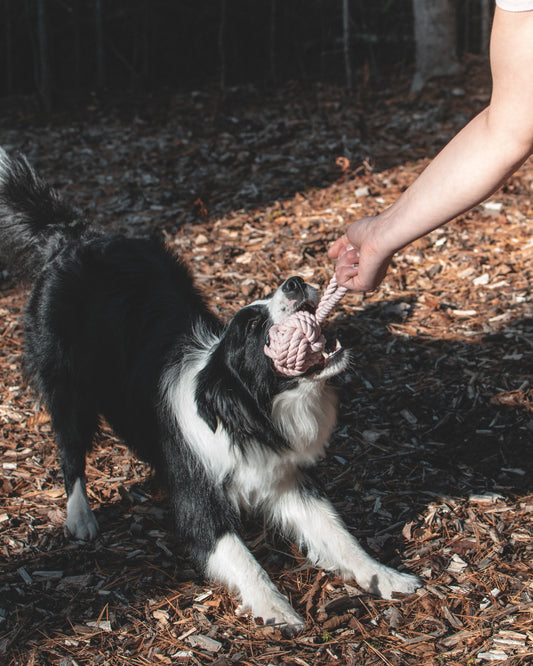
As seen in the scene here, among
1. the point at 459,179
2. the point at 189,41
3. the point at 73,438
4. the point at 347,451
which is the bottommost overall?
the point at 347,451

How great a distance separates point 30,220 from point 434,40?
19.6 ft

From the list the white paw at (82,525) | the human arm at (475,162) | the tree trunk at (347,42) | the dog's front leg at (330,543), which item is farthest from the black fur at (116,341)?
the tree trunk at (347,42)

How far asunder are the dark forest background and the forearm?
341 inches

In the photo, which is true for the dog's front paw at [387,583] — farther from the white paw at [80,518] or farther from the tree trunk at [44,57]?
the tree trunk at [44,57]

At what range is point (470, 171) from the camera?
6.44 feet

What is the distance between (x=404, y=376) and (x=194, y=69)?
8454 millimetres

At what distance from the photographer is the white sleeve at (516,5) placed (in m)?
1.66

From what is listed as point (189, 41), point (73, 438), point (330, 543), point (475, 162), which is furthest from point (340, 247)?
point (189, 41)

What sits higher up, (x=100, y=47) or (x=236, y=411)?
(x=100, y=47)

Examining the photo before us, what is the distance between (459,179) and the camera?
78.3 inches

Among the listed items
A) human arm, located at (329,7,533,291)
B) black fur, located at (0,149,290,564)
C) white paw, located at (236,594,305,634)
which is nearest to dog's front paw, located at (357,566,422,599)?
white paw, located at (236,594,305,634)

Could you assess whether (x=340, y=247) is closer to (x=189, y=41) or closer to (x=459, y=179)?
(x=459, y=179)

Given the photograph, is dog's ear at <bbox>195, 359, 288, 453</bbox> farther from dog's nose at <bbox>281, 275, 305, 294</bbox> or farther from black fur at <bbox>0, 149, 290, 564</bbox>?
dog's nose at <bbox>281, 275, 305, 294</bbox>

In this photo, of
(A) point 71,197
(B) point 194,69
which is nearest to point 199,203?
(A) point 71,197
